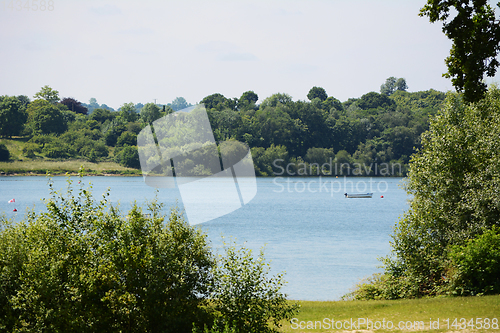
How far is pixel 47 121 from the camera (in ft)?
542

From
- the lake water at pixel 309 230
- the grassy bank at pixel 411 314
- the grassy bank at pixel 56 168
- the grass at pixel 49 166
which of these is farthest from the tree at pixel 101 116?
the grassy bank at pixel 411 314

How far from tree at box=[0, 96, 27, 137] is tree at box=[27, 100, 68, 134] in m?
4.24

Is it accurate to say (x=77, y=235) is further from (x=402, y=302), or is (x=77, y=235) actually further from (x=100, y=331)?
(x=402, y=302)

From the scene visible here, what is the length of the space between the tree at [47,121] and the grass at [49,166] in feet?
67.6

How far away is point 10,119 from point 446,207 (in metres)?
163

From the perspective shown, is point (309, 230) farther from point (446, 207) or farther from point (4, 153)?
point (4, 153)

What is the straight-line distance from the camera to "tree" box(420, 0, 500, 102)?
48.6 ft

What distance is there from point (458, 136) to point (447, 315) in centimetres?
1268

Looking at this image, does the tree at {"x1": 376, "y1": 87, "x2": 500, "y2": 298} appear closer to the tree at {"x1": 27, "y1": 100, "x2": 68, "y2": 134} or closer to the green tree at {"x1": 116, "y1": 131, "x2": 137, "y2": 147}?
the green tree at {"x1": 116, "y1": 131, "x2": 137, "y2": 147}

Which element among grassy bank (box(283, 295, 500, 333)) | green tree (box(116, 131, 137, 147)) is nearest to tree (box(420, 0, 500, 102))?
grassy bank (box(283, 295, 500, 333))

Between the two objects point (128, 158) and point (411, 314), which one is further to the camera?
point (128, 158)

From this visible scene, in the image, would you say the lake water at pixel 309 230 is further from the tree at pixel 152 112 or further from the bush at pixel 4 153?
the tree at pixel 152 112

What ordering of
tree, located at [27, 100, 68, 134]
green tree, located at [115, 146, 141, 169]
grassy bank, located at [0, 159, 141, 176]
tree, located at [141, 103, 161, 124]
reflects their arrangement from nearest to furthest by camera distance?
Answer: 1. grassy bank, located at [0, 159, 141, 176]
2. green tree, located at [115, 146, 141, 169]
3. tree, located at [141, 103, 161, 124]
4. tree, located at [27, 100, 68, 134]

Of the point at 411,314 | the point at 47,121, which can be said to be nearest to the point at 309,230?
the point at 411,314
